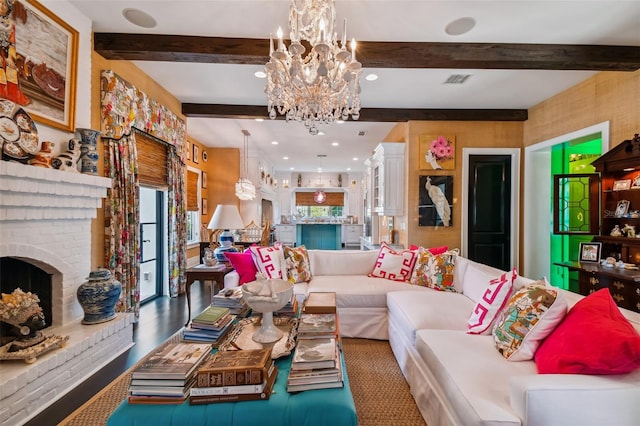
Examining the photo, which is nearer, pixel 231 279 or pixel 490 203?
pixel 231 279

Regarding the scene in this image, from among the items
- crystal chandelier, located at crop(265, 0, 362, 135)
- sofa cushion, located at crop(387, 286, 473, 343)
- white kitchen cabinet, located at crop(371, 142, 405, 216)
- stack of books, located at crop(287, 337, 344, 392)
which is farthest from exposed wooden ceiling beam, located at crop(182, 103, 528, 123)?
stack of books, located at crop(287, 337, 344, 392)

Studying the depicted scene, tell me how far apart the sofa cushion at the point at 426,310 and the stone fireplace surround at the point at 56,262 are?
2.43 meters

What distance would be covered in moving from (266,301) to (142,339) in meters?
2.13

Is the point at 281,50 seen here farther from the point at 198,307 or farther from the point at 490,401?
the point at 198,307

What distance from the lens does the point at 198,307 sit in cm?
380

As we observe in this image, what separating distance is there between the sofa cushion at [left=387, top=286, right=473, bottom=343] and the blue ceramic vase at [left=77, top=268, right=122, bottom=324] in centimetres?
247

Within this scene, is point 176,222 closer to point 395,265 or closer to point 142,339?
point 142,339

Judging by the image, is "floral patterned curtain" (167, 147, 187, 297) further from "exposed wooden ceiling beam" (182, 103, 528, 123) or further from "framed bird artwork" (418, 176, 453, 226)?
"framed bird artwork" (418, 176, 453, 226)

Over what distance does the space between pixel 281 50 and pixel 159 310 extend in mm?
3448

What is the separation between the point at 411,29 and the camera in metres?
2.51

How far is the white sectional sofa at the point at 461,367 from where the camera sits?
1.09m

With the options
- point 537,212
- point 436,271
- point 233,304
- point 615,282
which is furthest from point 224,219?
point 537,212

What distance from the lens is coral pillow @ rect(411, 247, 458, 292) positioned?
2.95m

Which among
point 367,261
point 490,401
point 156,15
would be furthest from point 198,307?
point 490,401
